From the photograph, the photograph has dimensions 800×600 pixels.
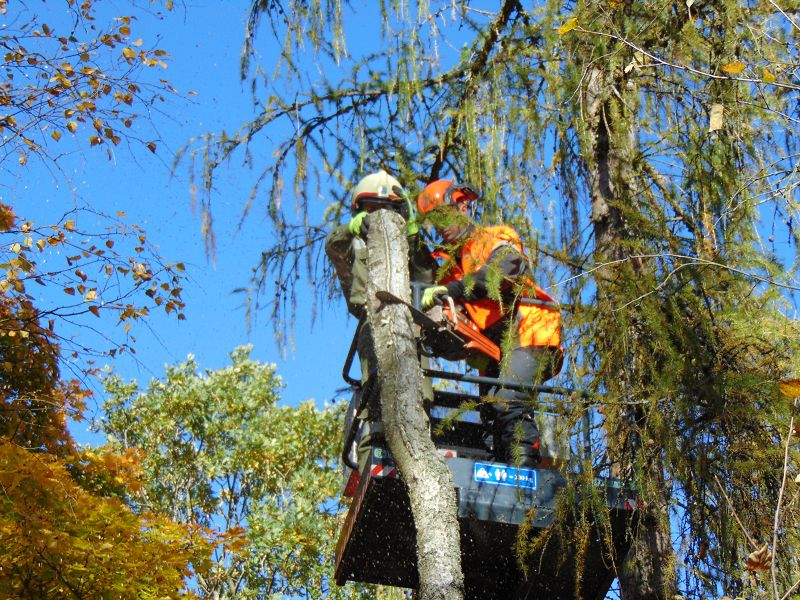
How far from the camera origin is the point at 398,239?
5.43 m

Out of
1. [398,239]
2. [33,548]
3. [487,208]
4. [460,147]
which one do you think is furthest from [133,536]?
[460,147]

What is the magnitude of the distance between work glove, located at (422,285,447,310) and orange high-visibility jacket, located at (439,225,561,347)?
16cm

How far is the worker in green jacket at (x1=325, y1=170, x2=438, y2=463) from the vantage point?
6016 millimetres

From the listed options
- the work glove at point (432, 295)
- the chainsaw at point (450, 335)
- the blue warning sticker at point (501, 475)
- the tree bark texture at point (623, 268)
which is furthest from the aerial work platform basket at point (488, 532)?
the work glove at point (432, 295)

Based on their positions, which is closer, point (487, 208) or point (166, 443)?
point (487, 208)

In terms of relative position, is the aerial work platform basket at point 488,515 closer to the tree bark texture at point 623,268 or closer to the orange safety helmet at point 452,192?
the tree bark texture at point 623,268

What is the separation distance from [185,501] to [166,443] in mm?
847

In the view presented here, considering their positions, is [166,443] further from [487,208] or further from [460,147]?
[487,208]

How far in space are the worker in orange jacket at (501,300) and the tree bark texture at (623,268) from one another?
0.43m

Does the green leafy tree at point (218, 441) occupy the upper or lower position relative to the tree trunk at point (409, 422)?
upper

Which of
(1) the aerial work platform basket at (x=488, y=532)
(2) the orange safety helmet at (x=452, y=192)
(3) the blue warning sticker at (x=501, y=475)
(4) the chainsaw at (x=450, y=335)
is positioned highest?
(2) the orange safety helmet at (x=452, y=192)

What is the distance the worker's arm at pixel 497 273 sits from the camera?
539cm

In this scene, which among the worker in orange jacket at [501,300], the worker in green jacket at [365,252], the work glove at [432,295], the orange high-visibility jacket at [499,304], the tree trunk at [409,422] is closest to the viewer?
the tree trunk at [409,422]

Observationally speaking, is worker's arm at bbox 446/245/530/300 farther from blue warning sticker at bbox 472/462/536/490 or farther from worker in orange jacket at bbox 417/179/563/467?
blue warning sticker at bbox 472/462/536/490
